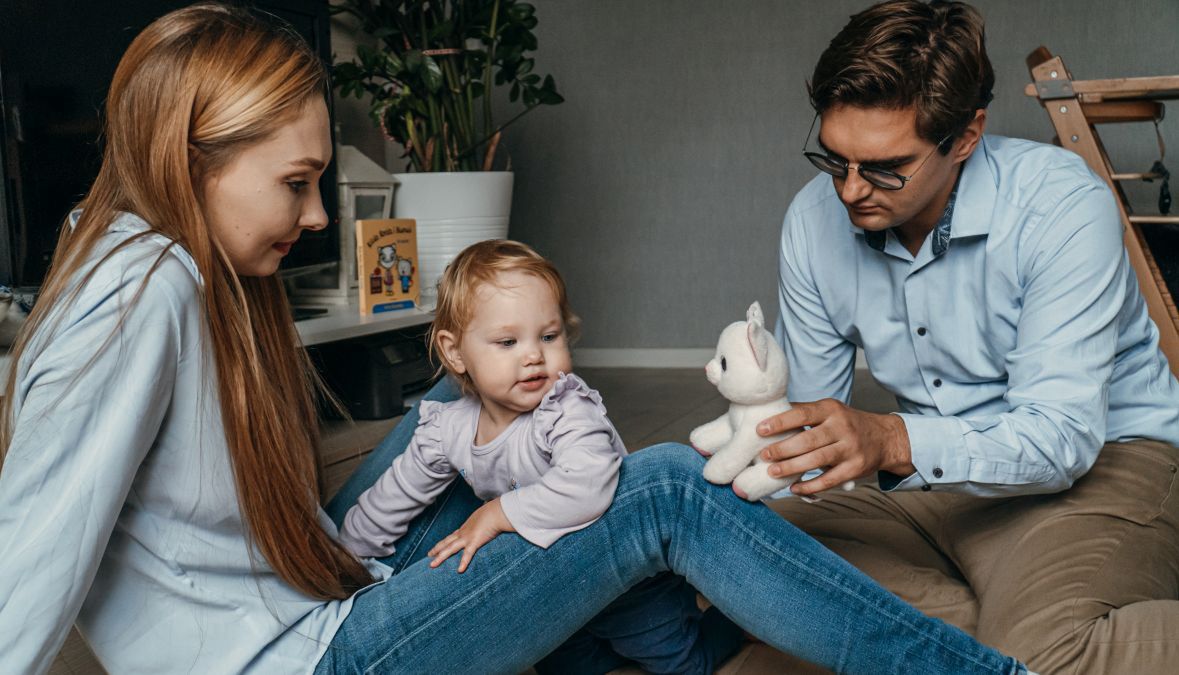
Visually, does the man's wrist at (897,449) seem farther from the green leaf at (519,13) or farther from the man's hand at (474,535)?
the green leaf at (519,13)

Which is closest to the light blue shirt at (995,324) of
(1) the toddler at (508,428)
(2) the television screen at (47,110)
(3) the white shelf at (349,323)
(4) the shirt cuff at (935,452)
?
(4) the shirt cuff at (935,452)

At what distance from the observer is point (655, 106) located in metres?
3.96

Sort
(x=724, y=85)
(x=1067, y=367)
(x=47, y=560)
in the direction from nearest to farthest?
(x=47, y=560) < (x=1067, y=367) < (x=724, y=85)

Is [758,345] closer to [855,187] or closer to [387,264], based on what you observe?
[855,187]

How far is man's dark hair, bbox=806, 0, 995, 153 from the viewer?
1347 mm

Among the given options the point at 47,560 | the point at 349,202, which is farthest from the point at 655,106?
the point at 47,560

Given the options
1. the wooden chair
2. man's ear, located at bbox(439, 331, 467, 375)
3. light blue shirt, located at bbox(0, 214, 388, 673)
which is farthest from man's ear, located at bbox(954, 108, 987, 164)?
the wooden chair

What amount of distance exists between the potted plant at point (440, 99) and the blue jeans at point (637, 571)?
1705mm

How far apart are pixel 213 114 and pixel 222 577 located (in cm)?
43

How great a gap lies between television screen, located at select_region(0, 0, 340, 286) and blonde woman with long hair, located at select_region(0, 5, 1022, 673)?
30.1 inches

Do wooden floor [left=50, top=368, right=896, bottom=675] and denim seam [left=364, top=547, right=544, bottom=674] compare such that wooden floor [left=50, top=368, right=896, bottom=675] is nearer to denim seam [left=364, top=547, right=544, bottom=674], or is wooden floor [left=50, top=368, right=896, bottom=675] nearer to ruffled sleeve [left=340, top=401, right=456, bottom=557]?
ruffled sleeve [left=340, top=401, right=456, bottom=557]

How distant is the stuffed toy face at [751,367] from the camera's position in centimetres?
108

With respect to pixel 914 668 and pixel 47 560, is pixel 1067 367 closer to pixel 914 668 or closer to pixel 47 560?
pixel 914 668

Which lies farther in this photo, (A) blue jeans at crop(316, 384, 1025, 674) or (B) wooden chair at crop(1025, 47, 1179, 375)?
A: (B) wooden chair at crop(1025, 47, 1179, 375)
